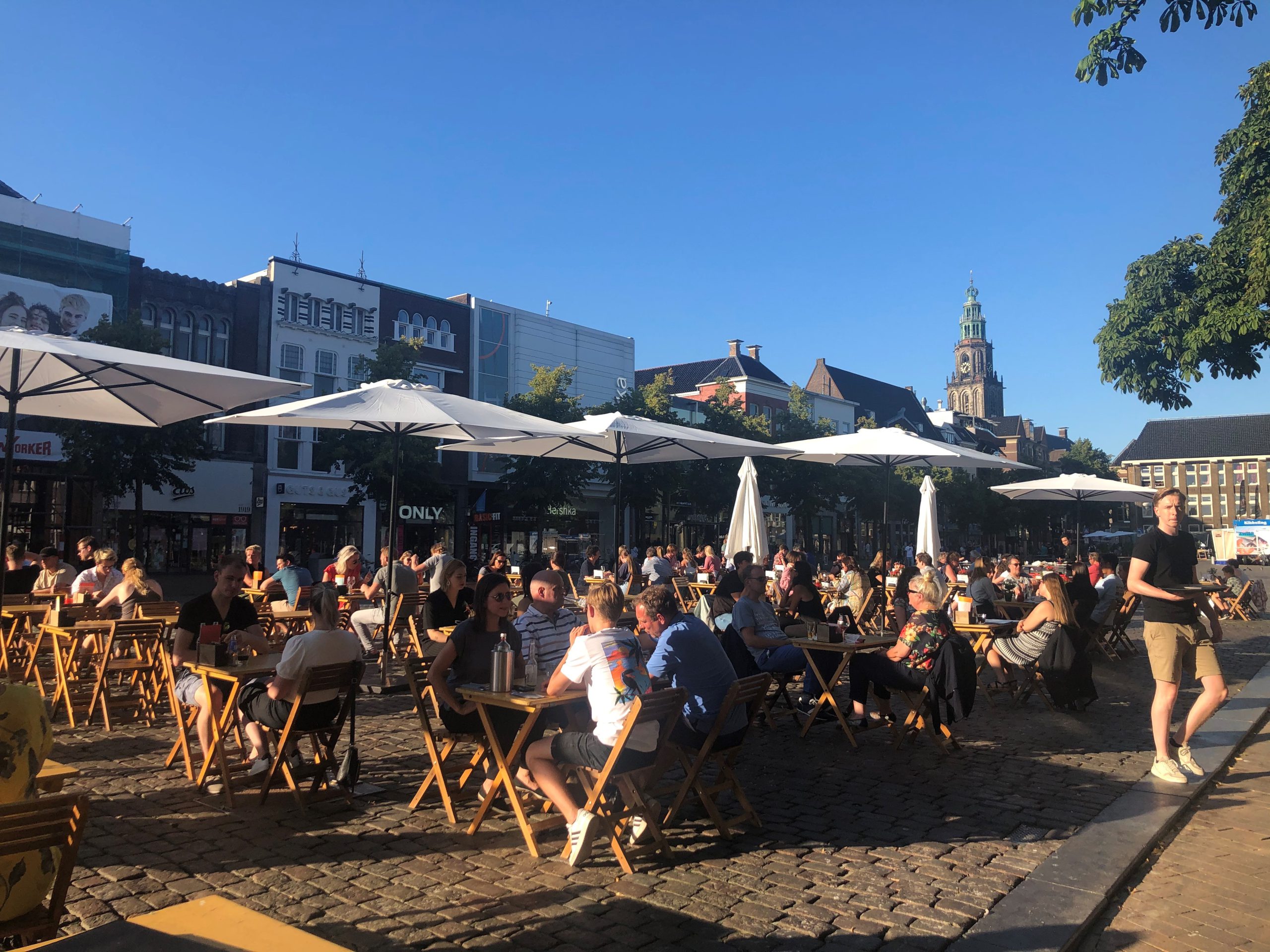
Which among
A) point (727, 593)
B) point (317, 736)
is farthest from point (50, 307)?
point (317, 736)

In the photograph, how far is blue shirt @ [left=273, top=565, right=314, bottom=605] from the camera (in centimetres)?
986

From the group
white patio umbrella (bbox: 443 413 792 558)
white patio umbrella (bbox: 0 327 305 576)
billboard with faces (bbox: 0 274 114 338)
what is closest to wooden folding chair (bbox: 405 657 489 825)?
white patio umbrella (bbox: 0 327 305 576)

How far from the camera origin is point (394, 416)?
8.35 metres

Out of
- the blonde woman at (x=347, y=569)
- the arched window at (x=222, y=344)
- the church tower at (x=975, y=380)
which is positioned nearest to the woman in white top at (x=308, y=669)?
the blonde woman at (x=347, y=569)

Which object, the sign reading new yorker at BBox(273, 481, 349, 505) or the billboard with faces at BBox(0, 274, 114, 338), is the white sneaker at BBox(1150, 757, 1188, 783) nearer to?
the billboard with faces at BBox(0, 274, 114, 338)

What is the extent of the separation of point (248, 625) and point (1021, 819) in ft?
16.9

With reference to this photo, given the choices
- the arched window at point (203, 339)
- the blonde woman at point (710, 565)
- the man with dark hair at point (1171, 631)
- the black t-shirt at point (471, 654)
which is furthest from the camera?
the arched window at point (203, 339)

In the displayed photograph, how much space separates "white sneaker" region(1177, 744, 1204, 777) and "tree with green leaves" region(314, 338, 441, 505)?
2174 cm

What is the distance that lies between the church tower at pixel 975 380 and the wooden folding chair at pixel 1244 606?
107 metres

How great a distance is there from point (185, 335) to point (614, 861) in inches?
1126

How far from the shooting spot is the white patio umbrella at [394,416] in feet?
27.2

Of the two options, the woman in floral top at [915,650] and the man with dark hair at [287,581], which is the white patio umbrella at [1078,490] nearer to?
the woman in floral top at [915,650]

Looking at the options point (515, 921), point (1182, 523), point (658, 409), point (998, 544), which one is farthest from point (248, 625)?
point (998, 544)

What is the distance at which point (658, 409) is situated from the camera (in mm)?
32469
